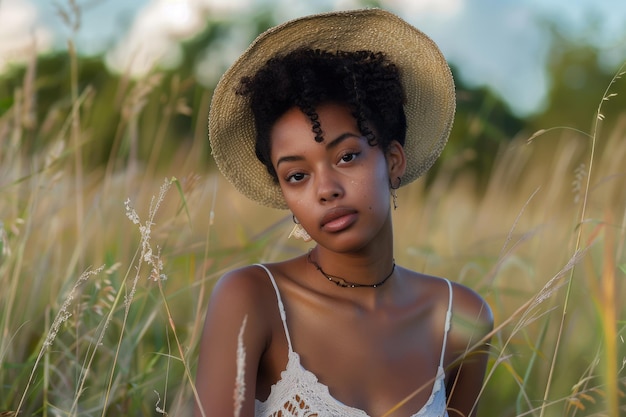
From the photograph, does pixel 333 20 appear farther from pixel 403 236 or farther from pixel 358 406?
pixel 403 236

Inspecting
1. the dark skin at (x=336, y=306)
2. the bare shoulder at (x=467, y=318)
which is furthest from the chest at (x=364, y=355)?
the bare shoulder at (x=467, y=318)

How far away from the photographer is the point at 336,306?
2.09m

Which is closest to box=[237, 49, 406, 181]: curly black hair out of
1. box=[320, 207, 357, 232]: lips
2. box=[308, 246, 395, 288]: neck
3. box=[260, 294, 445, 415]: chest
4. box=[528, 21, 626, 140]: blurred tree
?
box=[320, 207, 357, 232]: lips

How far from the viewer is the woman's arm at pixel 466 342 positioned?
7.35 ft

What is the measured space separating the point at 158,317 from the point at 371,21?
1.29 metres

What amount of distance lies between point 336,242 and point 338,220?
5 centimetres

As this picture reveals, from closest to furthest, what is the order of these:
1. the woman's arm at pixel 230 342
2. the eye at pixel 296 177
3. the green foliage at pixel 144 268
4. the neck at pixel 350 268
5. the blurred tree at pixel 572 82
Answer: the woman's arm at pixel 230 342, the eye at pixel 296 177, the neck at pixel 350 268, the green foliage at pixel 144 268, the blurred tree at pixel 572 82

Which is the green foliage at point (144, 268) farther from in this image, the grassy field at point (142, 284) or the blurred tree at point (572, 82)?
the blurred tree at point (572, 82)

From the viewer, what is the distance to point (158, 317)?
2.90 metres

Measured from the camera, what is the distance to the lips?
6.20ft

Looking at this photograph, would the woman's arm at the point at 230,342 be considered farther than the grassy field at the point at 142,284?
No

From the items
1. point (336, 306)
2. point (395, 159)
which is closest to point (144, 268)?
point (336, 306)

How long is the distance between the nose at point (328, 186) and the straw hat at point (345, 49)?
1.27ft

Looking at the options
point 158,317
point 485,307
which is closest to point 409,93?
point 485,307
